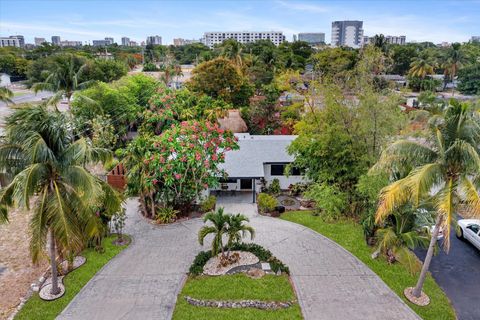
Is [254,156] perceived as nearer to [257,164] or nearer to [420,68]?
[257,164]

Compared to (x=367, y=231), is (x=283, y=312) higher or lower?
lower

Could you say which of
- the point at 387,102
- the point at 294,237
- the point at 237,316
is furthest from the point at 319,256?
the point at 387,102

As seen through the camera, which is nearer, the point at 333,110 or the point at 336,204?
the point at 336,204

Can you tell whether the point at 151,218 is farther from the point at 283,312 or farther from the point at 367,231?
the point at 367,231

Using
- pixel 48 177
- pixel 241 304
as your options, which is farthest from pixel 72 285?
pixel 241 304

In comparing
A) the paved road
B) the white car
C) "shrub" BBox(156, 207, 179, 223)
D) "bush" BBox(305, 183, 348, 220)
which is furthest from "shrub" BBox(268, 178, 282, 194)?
the white car

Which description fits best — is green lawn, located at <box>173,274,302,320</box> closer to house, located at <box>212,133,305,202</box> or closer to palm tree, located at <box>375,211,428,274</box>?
A: palm tree, located at <box>375,211,428,274</box>

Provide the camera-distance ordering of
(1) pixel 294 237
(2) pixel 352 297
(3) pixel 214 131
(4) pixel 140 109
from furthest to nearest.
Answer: (4) pixel 140 109 → (3) pixel 214 131 → (1) pixel 294 237 → (2) pixel 352 297
